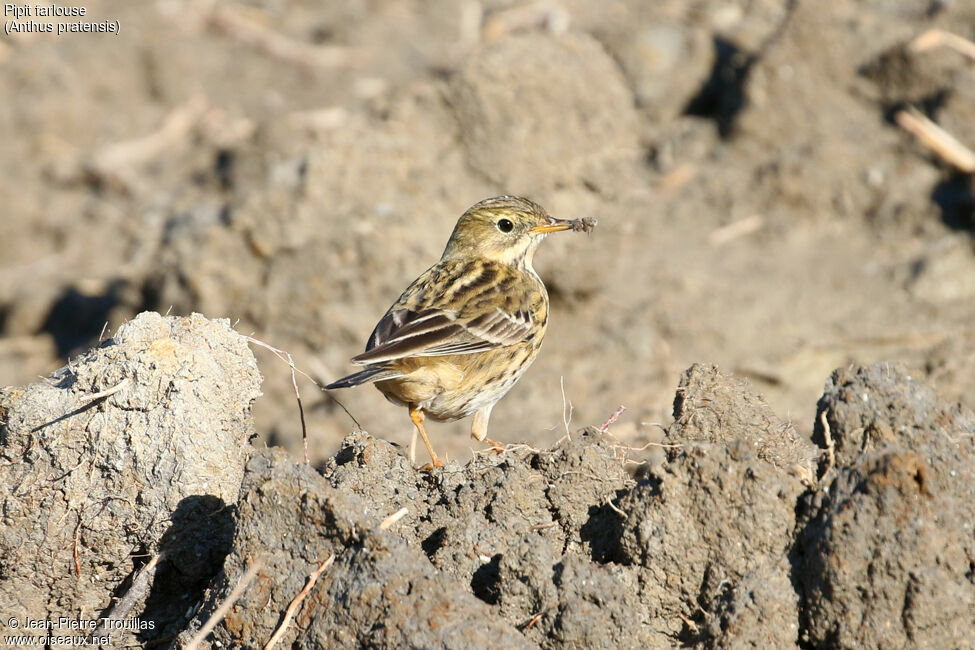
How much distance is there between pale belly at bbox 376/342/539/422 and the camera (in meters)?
5.90

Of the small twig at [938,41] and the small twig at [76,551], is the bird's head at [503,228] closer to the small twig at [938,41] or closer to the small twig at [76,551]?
the small twig at [76,551]

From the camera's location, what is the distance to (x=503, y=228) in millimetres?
7031

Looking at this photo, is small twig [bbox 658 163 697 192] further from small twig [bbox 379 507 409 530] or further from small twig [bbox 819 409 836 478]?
small twig [bbox 379 507 409 530]

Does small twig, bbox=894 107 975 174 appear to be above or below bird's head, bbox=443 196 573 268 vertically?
below

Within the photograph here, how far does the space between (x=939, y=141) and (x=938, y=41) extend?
3.60 feet

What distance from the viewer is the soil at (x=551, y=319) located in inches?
157

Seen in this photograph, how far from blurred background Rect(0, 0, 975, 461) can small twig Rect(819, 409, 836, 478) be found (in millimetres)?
3025

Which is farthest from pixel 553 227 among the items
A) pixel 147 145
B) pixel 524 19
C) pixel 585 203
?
pixel 147 145

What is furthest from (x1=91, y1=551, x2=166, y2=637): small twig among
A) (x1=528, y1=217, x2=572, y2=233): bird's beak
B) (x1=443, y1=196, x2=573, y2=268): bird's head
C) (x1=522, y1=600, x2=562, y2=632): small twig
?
(x1=528, y1=217, x2=572, y2=233): bird's beak

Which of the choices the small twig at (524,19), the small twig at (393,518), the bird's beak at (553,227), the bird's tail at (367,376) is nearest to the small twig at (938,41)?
the small twig at (524,19)

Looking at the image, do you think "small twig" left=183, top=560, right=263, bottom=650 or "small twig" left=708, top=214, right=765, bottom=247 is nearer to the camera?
"small twig" left=183, top=560, right=263, bottom=650

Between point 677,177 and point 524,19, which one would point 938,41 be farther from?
point 524,19

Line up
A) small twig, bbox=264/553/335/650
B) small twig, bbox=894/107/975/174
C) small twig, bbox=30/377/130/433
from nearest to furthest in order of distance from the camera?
small twig, bbox=264/553/335/650
small twig, bbox=30/377/130/433
small twig, bbox=894/107/975/174

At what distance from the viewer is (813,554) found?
3947 millimetres
